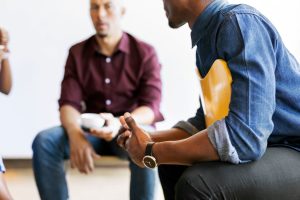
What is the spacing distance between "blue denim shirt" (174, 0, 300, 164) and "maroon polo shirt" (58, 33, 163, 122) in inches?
31.9

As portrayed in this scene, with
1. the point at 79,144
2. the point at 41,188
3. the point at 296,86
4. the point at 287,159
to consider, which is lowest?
the point at 41,188

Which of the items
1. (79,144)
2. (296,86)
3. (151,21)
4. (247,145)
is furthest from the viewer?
(151,21)

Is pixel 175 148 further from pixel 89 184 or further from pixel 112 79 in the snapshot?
pixel 89 184

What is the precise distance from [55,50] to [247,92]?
1640 mm

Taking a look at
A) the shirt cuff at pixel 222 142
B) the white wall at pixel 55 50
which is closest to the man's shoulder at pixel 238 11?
the shirt cuff at pixel 222 142

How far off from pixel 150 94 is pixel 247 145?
895 millimetres

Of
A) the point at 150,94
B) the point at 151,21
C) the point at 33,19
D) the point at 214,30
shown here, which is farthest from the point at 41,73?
the point at 214,30

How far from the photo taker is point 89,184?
7.45 ft

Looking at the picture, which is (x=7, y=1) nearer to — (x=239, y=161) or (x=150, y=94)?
(x=150, y=94)

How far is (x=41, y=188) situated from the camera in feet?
5.41

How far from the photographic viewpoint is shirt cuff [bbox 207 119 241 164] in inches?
37.5

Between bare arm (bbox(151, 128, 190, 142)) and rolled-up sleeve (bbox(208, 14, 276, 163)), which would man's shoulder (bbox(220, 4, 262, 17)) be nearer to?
rolled-up sleeve (bbox(208, 14, 276, 163))

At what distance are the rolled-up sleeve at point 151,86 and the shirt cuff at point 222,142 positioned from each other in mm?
837

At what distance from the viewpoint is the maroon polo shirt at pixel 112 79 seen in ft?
6.04
